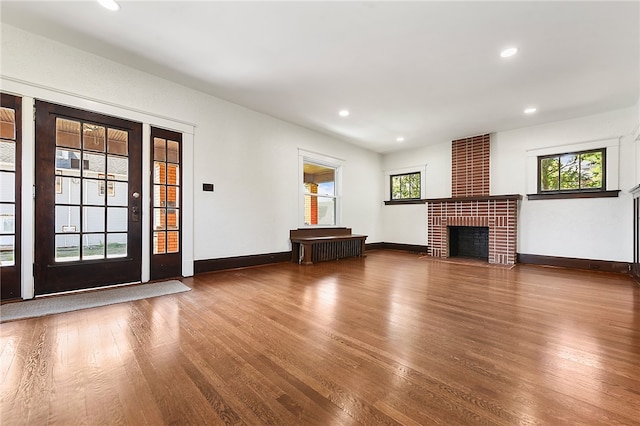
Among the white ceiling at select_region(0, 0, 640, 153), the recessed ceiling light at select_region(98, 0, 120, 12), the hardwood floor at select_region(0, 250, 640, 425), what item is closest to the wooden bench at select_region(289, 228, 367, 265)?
the hardwood floor at select_region(0, 250, 640, 425)

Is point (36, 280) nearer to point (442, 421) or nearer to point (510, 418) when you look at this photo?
point (442, 421)

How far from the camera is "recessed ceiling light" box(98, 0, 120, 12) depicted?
2400 mm

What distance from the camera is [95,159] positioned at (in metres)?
3.38

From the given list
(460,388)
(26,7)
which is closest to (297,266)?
(460,388)

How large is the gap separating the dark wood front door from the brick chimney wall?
6.41 meters

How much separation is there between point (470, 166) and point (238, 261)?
553cm

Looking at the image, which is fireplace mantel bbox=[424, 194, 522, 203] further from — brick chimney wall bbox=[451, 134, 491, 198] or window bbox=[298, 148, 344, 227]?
window bbox=[298, 148, 344, 227]

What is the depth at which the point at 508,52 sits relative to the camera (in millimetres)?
3053

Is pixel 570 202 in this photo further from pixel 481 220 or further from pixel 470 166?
pixel 470 166

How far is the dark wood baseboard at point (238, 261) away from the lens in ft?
14.1

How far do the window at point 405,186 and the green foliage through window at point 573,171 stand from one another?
2675 millimetres

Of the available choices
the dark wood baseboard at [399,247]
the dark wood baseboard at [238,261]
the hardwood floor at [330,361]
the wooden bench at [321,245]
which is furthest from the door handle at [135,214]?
the dark wood baseboard at [399,247]

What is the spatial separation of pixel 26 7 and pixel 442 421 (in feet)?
14.9

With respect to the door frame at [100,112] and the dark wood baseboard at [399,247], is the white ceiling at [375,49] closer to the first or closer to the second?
the door frame at [100,112]
